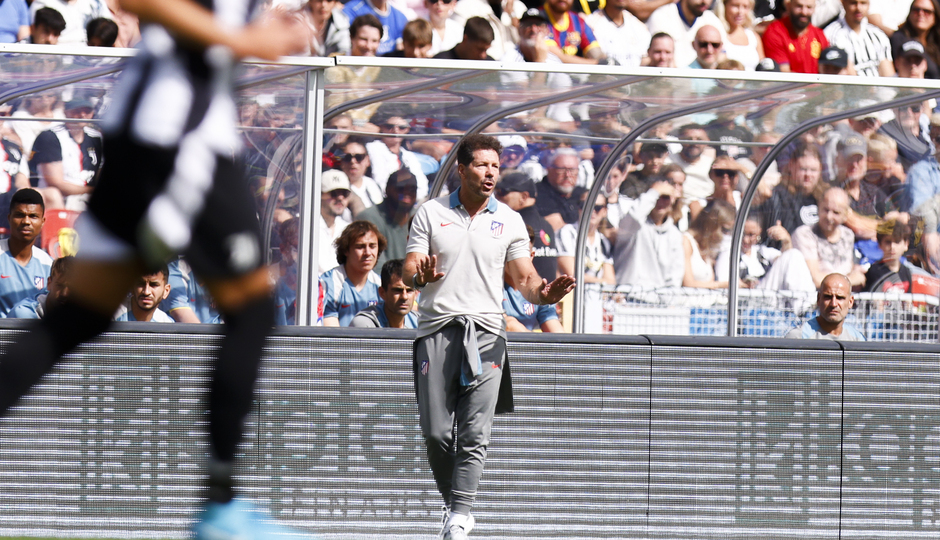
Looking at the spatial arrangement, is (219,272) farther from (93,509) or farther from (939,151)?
(939,151)

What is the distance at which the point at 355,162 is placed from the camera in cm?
826

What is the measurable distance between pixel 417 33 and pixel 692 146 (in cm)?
256

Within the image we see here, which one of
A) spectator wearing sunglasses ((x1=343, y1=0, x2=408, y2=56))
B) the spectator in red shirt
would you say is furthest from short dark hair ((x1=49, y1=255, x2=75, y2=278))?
the spectator in red shirt

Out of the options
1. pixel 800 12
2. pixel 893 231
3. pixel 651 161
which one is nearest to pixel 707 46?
pixel 800 12

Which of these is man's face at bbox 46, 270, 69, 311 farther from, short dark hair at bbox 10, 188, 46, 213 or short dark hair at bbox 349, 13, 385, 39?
short dark hair at bbox 349, 13, 385, 39

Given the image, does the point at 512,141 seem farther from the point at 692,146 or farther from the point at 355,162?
the point at 692,146

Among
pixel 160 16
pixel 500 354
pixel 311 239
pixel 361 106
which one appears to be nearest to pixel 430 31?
pixel 361 106

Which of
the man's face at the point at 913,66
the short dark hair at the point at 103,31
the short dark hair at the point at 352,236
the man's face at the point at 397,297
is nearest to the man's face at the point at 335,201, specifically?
the short dark hair at the point at 352,236

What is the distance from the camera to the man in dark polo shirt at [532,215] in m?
8.74

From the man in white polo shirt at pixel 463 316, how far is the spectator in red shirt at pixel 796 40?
23.8 feet

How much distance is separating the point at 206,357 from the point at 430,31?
4479 mm

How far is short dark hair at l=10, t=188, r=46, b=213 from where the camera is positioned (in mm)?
7070

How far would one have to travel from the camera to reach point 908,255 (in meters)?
8.68

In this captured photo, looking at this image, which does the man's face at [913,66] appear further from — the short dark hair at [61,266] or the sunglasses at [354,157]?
the short dark hair at [61,266]
